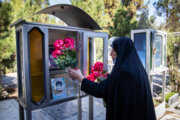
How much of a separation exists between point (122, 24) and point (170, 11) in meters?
4.25

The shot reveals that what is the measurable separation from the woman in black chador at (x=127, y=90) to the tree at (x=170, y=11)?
1018 centimetres

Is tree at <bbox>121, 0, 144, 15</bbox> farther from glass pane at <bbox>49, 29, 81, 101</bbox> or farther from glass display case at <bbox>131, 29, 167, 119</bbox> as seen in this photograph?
glass pane at <bbox>49, 29, 81, 101</bbox>

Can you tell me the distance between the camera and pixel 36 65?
2.13 meters

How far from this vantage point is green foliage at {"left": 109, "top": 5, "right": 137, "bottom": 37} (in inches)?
524

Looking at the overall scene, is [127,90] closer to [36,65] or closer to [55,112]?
[36,65]

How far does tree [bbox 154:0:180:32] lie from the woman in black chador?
1018cm

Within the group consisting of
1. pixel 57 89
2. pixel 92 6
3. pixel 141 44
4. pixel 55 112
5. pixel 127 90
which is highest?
pixel 92 6

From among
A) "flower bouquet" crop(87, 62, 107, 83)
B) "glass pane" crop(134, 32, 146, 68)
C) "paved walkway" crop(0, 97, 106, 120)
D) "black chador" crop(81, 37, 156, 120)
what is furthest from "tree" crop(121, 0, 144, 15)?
"black chador" crop(81, 37, 156, 120)

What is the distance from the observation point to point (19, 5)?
6020 millimetres

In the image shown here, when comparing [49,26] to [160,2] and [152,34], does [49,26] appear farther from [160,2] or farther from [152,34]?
[160,2]

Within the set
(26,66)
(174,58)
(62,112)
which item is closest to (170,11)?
(174,58)

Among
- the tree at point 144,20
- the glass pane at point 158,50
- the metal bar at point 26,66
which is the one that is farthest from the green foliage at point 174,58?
the tree at point 144,20

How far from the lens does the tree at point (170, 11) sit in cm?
958

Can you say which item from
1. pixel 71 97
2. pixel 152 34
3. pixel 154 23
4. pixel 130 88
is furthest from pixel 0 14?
pixel 154 23
